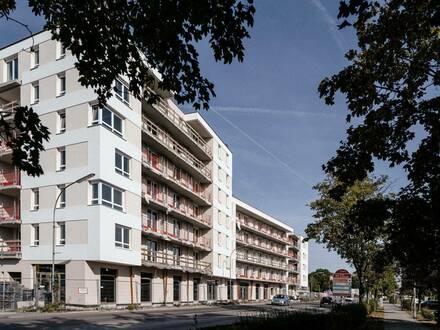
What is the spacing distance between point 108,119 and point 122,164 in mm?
3388

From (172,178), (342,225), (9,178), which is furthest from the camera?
(172,178)

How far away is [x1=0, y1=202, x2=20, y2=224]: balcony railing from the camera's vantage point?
37.7m

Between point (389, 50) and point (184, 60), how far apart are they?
17.7 feet

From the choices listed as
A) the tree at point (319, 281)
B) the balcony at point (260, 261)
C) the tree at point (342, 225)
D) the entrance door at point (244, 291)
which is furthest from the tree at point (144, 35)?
the tree at point (319, 281)

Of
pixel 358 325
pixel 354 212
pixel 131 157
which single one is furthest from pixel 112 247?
pixel 354 212

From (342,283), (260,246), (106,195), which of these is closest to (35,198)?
(106,195)

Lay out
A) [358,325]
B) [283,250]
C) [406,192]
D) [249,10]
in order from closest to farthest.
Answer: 1. [249,10]
2. [406,192]
3. [358,325]
4. [283,250]

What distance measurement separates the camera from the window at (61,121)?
3762 cm

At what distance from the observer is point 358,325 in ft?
73.0

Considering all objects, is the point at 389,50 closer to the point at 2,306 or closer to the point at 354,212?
the point at 354,212

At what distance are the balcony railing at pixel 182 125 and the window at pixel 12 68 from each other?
34.6 ft

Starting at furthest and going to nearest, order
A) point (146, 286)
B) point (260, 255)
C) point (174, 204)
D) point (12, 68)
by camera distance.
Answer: point (260, 255) < point (174, 204) < point (146, 286) < point (12, 68)

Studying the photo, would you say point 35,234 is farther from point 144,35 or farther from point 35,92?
point 144,35

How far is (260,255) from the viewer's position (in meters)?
93.2
